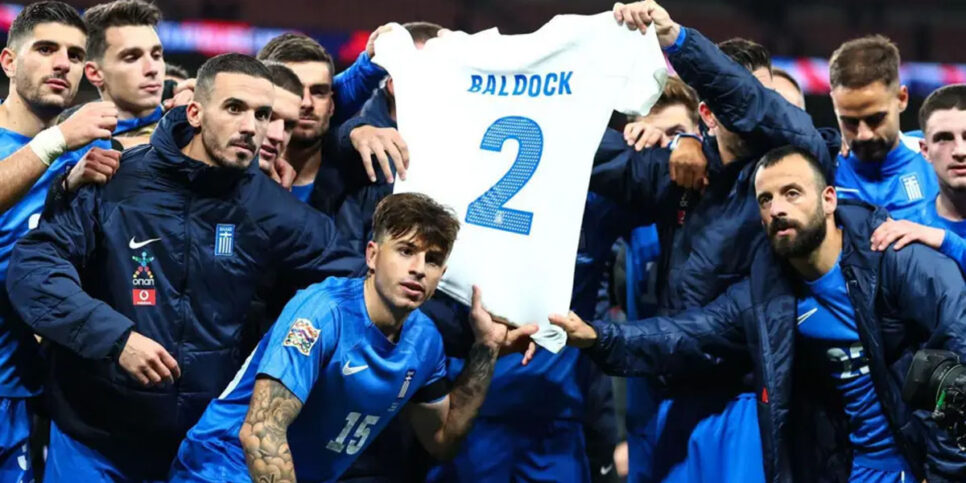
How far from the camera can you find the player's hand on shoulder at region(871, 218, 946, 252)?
448cm

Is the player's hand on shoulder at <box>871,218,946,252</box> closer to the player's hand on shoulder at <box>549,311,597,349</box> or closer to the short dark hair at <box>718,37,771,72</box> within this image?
Answer: the player's hand on shoulder at <box>549,311,597,349</box>

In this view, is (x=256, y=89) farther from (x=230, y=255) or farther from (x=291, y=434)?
(x=291, y=434)

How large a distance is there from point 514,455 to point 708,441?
75 centimetres

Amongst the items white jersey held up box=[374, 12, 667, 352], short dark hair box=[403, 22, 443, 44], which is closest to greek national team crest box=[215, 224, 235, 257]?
white jersey held up box=[374, 12, 667, 352]

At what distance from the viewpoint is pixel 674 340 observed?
15.9 ft

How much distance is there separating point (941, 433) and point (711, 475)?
38.3 inches

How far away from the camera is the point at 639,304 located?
5520mm

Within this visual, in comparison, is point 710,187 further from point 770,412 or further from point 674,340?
point 770,412

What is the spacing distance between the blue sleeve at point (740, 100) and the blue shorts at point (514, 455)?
1367 mm

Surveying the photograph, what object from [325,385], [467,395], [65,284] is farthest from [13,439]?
[467,395]

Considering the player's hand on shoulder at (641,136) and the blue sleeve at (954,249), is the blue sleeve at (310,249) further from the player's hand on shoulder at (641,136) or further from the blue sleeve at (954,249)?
the blue sleeve at (954,249)

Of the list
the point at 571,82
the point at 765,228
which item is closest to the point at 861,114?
the point at 765,228

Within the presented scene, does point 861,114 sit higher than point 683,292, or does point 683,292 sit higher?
point 861,114

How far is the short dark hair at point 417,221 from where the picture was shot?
165 inches
